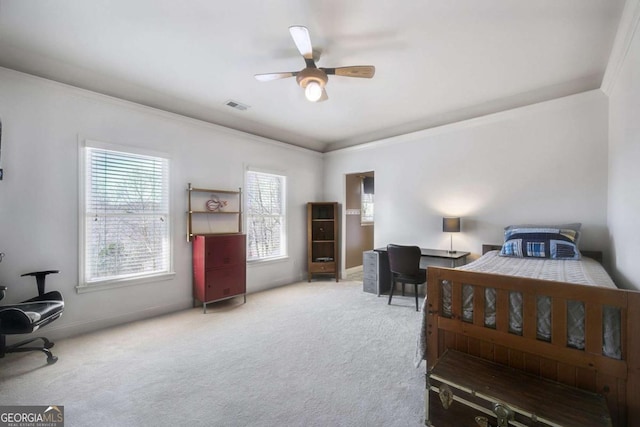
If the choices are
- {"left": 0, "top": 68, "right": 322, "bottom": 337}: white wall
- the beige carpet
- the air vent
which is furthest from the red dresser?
the air vent

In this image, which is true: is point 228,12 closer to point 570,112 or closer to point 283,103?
point 283,103

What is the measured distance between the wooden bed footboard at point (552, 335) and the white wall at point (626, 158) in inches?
34.8

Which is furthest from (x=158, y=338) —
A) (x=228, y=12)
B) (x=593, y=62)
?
(x=593, y=62)

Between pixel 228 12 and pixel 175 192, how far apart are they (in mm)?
2297

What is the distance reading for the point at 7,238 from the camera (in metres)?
2.39

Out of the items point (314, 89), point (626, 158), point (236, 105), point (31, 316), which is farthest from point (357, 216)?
point (31, 316)

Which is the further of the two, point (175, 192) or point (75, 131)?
point (175, 192)

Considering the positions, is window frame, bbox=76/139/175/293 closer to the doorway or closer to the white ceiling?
the white ceiling

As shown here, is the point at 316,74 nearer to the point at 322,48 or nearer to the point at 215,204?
the point at 322,48

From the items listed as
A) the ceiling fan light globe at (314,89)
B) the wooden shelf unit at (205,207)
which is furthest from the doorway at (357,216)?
the ceiling fan light globe at (314,89)

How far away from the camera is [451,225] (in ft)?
12.1

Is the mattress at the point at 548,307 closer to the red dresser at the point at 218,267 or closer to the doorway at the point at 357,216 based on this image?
the red dresser at the point at 218,267

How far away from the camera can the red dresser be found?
3418 millimetres

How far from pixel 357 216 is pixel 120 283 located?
4.24 m
